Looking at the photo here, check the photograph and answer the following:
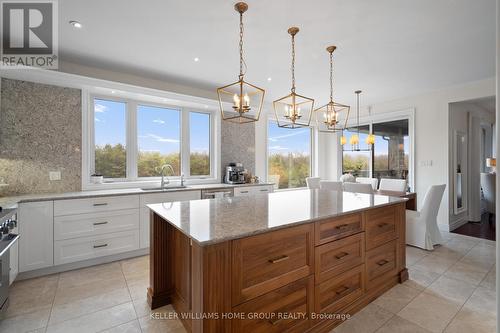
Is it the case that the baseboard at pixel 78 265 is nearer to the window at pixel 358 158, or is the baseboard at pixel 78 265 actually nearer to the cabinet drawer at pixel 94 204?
the cabinet drawer at pixel 94 204

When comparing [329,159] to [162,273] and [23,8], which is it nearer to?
[162,273]

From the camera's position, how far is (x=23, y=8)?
2.11m

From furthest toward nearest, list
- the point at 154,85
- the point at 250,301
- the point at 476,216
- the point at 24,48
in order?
the point at 476,216
the point at 154,85
the point at 24,48
the point at 250,301

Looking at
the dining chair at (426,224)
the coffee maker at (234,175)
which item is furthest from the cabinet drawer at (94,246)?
the dining chair at (426,224)

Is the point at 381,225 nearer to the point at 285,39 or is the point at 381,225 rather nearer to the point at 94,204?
the point at 285,39

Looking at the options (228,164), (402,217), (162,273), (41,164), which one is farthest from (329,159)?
(41,164)

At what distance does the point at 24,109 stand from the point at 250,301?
351cm

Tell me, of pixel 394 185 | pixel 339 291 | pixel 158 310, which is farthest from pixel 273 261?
pixel 394 185

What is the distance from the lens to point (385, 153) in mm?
5516

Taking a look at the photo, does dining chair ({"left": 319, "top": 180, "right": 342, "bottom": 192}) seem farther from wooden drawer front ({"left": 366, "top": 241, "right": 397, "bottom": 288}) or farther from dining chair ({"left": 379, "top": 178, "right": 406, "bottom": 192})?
wooden drawer front ({"left": 366, "top": 241, "right": 397, "bottom": 288})

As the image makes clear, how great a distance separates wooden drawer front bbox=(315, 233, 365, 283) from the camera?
1691mm

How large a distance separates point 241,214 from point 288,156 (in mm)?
4327

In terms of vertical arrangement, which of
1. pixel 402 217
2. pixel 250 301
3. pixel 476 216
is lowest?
pixel 476 216

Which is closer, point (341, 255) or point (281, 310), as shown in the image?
point (281, 310)
